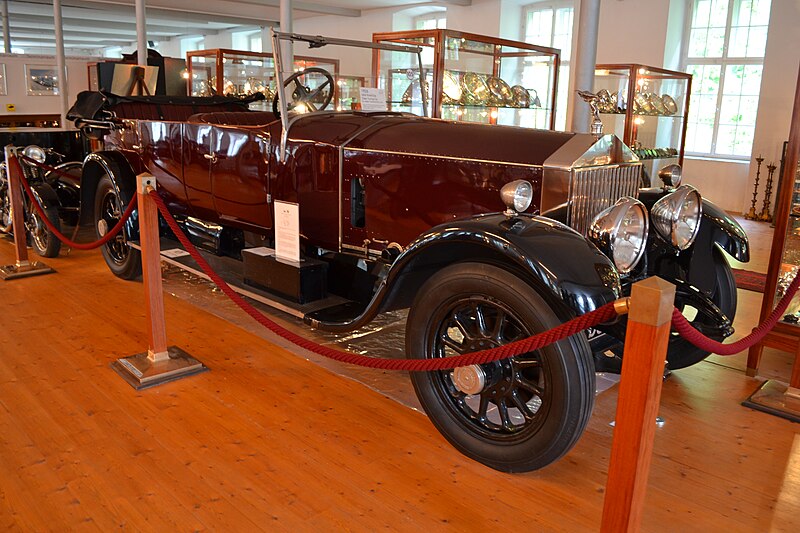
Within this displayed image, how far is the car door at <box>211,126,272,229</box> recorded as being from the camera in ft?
12.4

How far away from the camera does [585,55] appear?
721 centimetres

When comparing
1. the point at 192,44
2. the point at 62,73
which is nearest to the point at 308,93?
the point at 62,73

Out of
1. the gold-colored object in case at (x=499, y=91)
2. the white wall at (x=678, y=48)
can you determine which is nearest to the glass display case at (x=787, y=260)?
the gold-colored object in case at (x=499, y=91)

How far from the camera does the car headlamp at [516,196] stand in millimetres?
2375

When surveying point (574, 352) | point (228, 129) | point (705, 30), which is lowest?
point (574, 352)

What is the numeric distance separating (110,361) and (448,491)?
2.03 meters

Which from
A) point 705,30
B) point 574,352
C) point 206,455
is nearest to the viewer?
point 574,352

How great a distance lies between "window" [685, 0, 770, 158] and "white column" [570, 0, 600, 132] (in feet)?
15.2

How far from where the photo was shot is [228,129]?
3.92 m

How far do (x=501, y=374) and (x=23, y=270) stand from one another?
165 inches

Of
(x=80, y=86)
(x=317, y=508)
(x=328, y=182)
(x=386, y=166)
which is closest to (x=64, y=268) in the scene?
(x=328, y=182)

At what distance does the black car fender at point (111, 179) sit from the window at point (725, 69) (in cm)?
942

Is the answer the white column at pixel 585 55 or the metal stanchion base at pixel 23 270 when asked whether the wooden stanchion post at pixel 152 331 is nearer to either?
the metal stanchion base at pixel 23 270

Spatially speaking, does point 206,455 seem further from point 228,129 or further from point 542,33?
point 542,33
